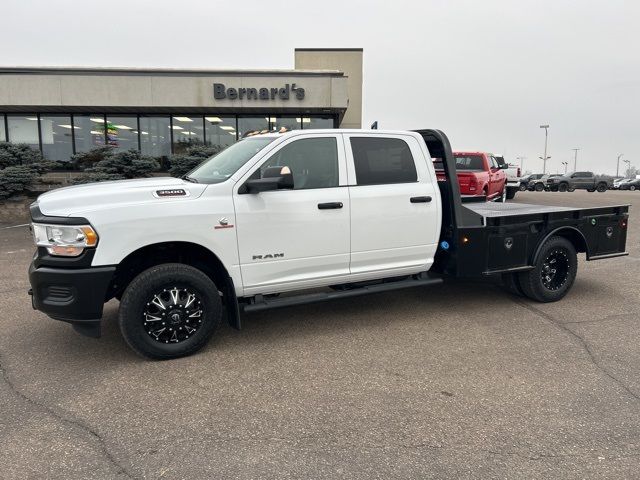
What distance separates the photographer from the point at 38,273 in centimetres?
383

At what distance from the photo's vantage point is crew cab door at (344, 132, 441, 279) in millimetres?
4836

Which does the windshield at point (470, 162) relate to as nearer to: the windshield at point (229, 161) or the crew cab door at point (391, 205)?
the crew cab door at point (391, 205)

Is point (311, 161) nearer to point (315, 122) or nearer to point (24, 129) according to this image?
point (315, 122)

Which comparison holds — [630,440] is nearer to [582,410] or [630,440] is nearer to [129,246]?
[582,410]

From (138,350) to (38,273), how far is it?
101 cm

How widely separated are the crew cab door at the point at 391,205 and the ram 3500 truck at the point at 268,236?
13 mm

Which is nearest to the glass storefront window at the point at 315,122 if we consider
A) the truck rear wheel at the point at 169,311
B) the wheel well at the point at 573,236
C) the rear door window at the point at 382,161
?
the wheel well at the point at 573,236

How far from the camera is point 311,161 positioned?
4711 millimetres

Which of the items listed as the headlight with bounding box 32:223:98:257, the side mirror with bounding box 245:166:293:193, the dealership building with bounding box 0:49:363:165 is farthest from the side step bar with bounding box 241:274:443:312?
the dealership building with bounding box 0:49:363:165

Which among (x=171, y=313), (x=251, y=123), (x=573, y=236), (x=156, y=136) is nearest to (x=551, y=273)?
(x=573, y=236)

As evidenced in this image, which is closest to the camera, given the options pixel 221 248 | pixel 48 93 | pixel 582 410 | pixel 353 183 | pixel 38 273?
pixel 582 410

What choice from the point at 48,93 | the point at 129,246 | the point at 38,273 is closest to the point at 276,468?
the point at 129,246

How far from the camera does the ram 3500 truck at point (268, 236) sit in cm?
386

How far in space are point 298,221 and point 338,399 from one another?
1705 millimetres
